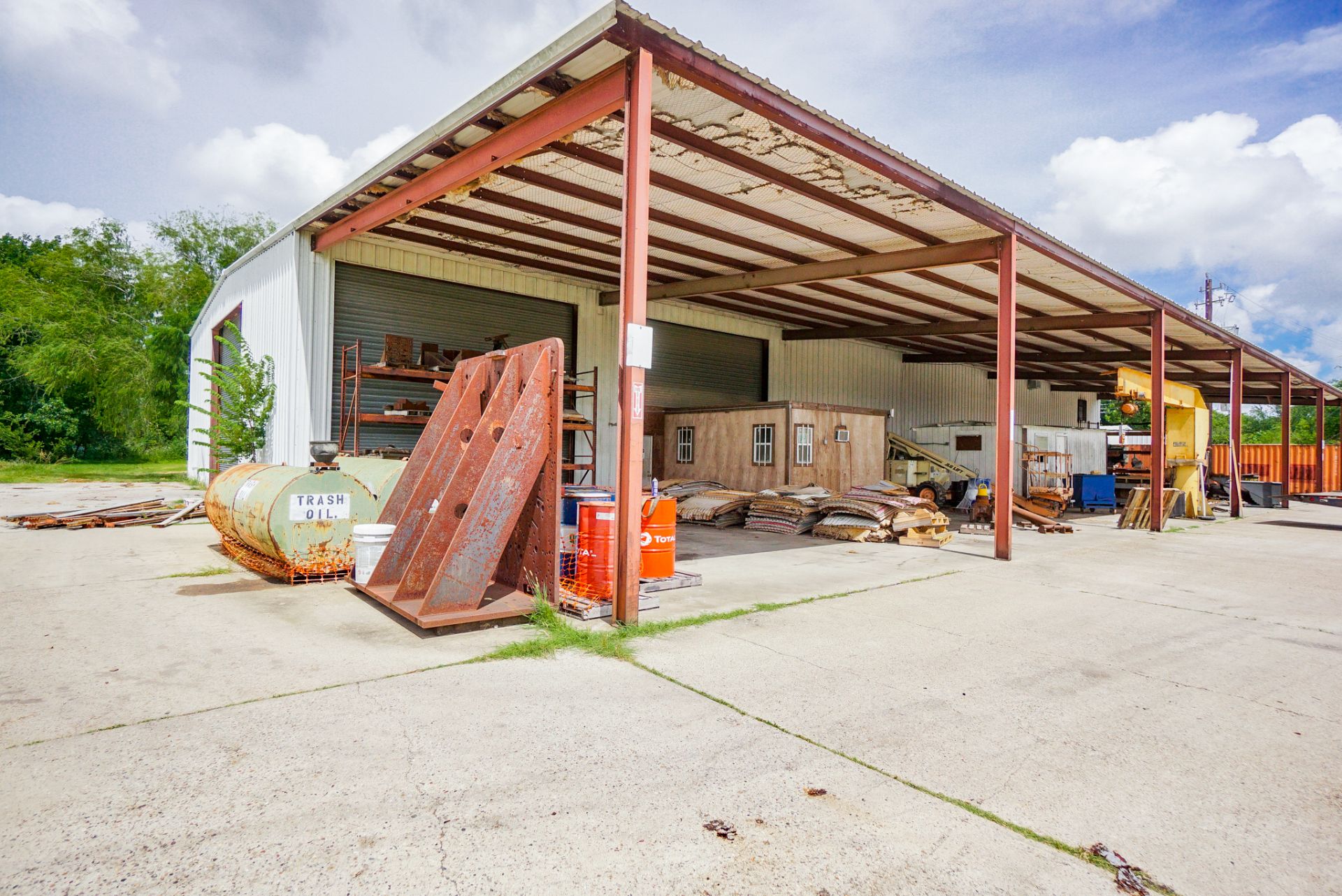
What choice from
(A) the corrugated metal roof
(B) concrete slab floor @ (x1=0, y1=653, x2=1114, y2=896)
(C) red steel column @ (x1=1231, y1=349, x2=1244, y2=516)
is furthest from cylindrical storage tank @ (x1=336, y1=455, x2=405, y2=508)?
(C) red steel column @ (x1=1231, y1=349, x2=1244, y2=516)

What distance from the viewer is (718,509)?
1434 centimetres

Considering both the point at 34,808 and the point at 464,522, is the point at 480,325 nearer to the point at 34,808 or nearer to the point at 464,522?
the point at 464,522

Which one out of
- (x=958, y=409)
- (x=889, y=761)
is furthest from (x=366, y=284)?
(x=958, y=409)

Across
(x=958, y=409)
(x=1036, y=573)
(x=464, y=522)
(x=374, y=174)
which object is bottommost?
(x=1036, y=573)

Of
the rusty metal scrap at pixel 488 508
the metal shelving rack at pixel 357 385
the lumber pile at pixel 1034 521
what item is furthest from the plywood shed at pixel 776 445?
the rusty metal scrap at pixel 488 508

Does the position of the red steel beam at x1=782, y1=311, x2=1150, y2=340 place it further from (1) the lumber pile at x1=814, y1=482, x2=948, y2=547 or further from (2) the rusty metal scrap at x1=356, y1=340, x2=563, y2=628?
(2) the rusty metal scrap at x1=356, y1=340, x2=563, y2=628

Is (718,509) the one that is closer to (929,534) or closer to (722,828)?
(929,534)

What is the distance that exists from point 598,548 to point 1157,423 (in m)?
14.0

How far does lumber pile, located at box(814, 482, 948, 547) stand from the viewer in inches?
484

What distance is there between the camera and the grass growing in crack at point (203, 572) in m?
7.59

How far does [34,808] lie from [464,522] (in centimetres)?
303

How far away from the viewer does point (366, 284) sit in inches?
508

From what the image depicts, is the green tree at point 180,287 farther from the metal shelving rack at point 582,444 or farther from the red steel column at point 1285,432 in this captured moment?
the red steel column at point 1285,432

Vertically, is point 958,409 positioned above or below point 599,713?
above
